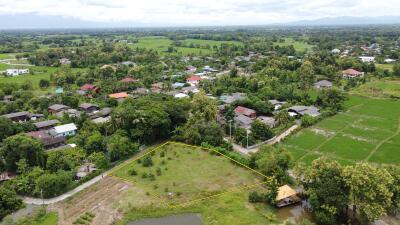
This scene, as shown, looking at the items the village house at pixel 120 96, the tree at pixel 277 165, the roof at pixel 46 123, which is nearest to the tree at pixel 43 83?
the village house at pixel 120 96

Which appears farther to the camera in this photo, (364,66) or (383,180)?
(364,66)

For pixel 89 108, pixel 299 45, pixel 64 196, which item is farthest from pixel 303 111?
pixel 299 45

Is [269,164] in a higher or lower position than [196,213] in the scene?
higher

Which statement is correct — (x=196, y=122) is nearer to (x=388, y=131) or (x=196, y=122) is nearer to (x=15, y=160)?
(x=15, y=160)

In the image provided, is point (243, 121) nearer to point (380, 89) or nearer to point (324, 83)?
point (324, 83)

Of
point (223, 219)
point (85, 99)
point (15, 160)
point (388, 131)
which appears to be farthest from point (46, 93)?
point (388, 131)
